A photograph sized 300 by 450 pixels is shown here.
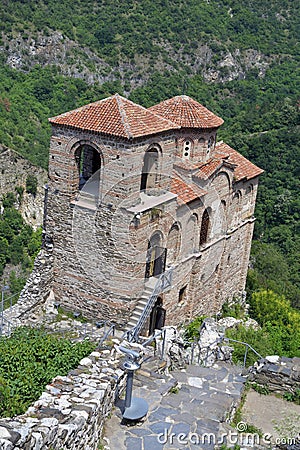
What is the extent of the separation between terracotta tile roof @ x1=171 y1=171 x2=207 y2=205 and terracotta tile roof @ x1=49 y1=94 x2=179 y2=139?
239cm

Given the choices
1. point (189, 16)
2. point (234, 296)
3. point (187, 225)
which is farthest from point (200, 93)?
point (187, 225)

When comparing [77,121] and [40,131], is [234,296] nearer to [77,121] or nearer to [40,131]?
[77,121]

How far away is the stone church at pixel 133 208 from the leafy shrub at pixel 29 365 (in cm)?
552

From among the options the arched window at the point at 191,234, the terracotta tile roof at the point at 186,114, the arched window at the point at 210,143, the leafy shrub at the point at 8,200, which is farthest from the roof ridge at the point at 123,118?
the leafy shrub at the point at 8,200

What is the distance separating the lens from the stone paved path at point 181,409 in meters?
10.0

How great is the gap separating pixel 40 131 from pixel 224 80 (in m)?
27.0

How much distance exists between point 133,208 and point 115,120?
254cm

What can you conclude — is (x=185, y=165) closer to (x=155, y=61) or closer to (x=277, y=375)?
(x=277, y=375)

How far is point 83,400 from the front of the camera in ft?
30.9

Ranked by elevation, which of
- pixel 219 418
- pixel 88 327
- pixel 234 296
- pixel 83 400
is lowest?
pixel 234 296

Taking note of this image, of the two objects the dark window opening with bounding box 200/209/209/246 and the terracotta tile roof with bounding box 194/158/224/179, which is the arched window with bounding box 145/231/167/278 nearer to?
the dark window opening with bounding box 200/209/209/246

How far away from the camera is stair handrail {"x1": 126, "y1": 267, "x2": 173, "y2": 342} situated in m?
16.7

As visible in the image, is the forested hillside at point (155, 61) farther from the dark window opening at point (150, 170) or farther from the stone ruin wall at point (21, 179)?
the dark window opening at point (150, 170)

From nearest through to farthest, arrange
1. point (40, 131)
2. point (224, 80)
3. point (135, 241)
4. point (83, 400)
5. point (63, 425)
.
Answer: point (63, 425)
point (83, 400)
point (135, 241)
point (40, 131)
point (224, 80)
